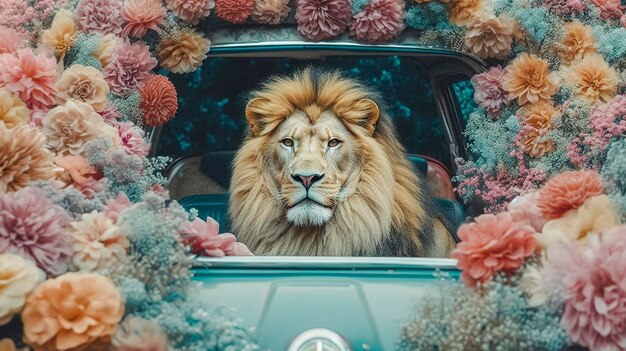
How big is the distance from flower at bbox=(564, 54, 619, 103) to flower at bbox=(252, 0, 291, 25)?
46.5 inches

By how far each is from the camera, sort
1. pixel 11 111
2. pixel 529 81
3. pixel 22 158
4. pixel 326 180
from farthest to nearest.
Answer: pixel 529 81 < pixel 326 180 < pixel 11 111 < pixel 22 158

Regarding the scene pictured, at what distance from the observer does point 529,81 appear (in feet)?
15.6

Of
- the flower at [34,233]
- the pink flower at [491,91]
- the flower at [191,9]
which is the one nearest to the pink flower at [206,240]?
the flower at [34,233]

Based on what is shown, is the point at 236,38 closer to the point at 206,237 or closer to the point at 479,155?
the point at 479,155

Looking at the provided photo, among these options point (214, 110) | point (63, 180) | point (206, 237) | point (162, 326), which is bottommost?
point (162, 326)

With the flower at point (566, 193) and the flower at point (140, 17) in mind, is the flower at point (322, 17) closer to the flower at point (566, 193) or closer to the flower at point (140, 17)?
the flower at point (140, 17)

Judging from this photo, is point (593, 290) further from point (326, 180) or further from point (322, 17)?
point (322, 17)

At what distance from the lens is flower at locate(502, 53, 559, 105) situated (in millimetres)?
4711

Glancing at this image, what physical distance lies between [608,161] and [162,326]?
5.35 ft

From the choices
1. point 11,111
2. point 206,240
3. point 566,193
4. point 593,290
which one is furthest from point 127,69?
point 593,290

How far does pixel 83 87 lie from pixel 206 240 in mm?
1199

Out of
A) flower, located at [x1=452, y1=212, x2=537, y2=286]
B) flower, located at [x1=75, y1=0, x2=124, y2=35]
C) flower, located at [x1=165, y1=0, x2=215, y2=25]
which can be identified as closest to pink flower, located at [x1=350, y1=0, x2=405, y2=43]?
flower, located at [x1=165, y1=0, x2=215, y2=25]

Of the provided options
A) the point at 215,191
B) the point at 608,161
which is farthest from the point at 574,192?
the point at 215,191

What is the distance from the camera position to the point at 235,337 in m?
3.12
